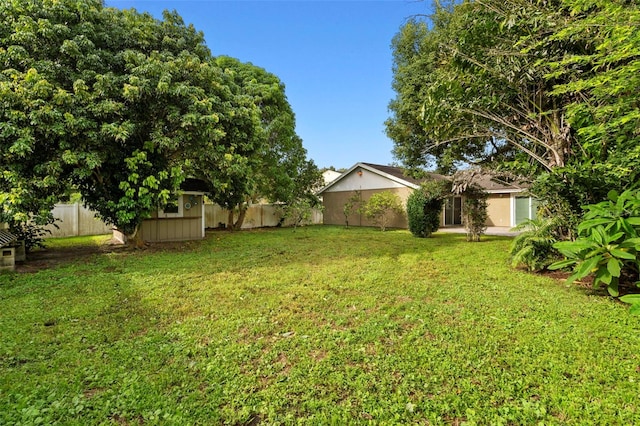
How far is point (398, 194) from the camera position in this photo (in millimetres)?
17062

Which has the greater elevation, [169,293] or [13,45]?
[13,45]

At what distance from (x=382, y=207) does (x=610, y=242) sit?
36.4 ft

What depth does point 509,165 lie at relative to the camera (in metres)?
6.39

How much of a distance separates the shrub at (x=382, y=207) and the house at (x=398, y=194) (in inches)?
21.0

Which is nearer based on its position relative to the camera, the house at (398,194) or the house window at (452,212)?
the house at (398,194)

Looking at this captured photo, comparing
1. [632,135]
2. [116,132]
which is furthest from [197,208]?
[632,135]

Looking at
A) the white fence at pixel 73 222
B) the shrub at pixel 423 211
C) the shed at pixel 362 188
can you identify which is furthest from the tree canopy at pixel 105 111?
the shed at pixel 362 188

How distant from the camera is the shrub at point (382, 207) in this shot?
15.1 meters

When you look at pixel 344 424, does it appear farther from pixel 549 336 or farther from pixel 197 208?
pixel 197 208

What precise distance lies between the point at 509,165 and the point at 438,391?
5581 millimetres

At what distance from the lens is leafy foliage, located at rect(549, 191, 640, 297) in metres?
3.90

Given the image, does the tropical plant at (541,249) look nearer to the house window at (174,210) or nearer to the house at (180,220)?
the house at (180,220)

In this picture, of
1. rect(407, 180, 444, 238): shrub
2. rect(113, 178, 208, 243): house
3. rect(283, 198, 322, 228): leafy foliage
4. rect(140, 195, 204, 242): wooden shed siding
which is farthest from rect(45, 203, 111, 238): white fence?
rect(407, 180, 444, 238): shrub

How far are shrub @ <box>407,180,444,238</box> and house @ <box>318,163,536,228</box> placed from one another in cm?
330
